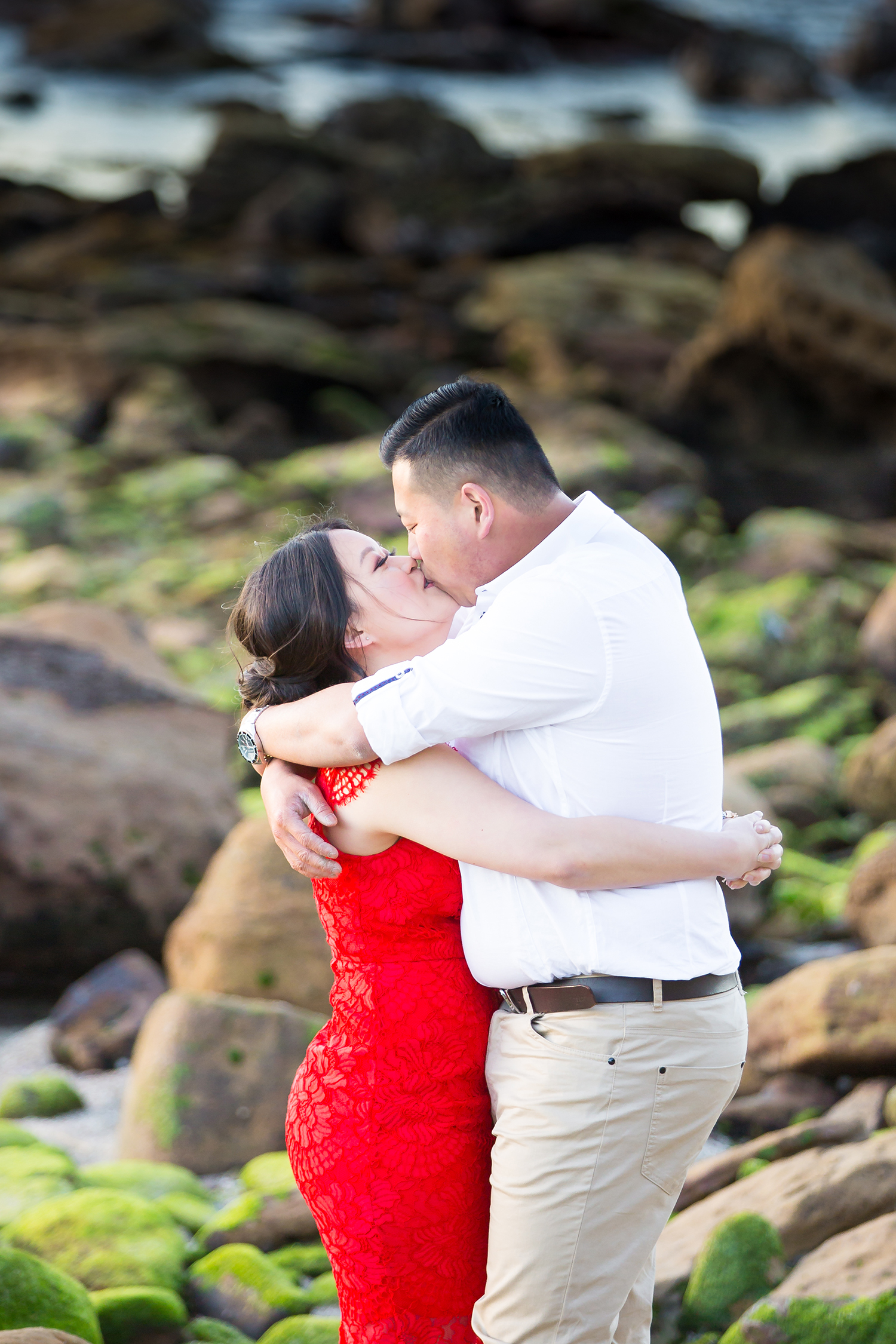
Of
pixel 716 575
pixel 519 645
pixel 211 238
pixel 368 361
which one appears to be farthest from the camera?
pixel 211 238

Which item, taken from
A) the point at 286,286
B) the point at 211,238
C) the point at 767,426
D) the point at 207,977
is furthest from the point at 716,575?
the point at 211,238

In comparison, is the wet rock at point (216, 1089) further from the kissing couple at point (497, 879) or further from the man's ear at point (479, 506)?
the man's ear at point (479, 506)

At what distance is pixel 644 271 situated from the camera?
721 inches

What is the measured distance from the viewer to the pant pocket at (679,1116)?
1.89m

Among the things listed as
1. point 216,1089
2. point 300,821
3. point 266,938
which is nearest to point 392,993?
point 300,821

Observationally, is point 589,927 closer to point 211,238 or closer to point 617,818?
point 617,818

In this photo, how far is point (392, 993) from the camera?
205 cm

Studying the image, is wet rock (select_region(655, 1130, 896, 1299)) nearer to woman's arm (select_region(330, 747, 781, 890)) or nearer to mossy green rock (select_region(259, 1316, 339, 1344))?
mossy green rock (select_region(259, 1316, 339, 1344))

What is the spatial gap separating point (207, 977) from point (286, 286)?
17650mm

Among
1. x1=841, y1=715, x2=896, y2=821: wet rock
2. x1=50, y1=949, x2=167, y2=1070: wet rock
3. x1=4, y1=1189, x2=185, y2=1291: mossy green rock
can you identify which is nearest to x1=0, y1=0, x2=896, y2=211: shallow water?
x1=841, y1=715, x2=896, y2=821: wet rock

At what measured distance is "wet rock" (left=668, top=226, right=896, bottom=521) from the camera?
1204 centimetres

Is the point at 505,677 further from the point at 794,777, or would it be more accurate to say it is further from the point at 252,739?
the point at 794,777

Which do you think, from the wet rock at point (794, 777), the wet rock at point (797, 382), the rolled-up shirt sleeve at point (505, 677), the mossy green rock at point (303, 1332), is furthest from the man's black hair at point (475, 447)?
the wet rock at point (797, 382)

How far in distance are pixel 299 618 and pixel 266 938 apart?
2222 millimetres
